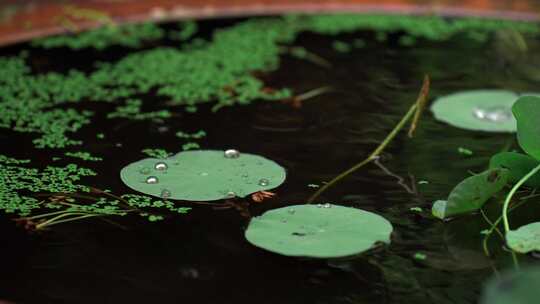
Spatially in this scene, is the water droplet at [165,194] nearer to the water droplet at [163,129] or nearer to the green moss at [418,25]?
the water droplet at [163,129]

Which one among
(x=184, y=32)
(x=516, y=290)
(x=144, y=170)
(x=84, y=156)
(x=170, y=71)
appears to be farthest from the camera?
(x=184, y=32)

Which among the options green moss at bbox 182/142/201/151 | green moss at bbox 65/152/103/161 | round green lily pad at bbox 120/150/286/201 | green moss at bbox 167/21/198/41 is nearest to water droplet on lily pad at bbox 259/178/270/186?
round green lily pad at bbox 120/150/286/201

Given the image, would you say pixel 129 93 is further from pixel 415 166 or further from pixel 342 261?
pixel 342 261

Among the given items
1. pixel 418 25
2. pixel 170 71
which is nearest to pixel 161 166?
pixel 170 71

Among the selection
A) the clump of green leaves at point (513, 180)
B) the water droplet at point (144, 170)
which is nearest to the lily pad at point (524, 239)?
the clump of green leaves at point (513, 180)

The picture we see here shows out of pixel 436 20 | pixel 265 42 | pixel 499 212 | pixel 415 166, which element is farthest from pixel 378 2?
pixel 499 212

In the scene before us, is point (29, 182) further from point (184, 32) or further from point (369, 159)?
point (184, 32)

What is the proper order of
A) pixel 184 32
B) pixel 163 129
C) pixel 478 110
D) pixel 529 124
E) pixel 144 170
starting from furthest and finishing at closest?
1. pixel 184 32
2. pixel 478 110
3. pixel 163 129
4. pixel 144 170
5. pixel 529 124
